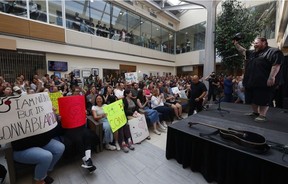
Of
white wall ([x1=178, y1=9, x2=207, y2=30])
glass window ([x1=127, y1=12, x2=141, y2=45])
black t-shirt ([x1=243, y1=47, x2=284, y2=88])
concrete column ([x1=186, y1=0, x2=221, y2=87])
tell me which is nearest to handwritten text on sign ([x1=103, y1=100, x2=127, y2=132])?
black t-shirt ([x1=243, y1=47, x2=284, y2=88])

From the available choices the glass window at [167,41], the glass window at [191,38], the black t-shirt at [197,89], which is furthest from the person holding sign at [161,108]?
the glass window at [191,38]

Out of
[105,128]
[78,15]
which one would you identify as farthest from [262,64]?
[78,15]

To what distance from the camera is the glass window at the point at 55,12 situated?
23.5 ft

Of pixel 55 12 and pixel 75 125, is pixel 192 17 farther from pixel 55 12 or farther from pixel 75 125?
pixel 75 125

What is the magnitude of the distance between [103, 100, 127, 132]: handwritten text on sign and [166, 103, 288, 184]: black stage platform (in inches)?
38.1

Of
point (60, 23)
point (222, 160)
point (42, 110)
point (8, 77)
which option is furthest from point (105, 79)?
point (222, 160)

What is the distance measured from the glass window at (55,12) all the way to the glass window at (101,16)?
Result: 2.08 metres

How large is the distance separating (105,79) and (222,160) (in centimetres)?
856

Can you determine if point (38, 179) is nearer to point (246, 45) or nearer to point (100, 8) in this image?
point (246, 45)

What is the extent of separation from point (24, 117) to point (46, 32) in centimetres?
664

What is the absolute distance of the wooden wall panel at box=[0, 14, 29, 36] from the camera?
5.64 metres

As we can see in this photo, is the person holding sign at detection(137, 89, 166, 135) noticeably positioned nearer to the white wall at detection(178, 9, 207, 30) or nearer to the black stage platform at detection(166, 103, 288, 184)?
the black stage platform at detection(166, 103, 288, 184)

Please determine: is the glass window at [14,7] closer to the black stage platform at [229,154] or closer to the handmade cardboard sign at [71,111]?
the handmade cardboard sign at [71,111]

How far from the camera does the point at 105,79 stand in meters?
9.44
